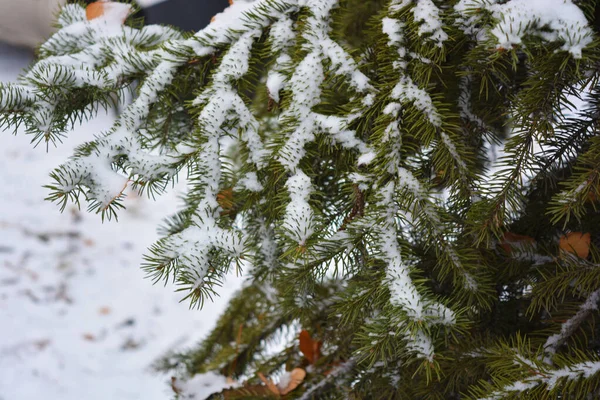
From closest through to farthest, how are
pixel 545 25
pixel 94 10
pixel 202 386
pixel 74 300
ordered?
pixel 545 25
pixel 94 10
pixel 202 386
pixel 74 300

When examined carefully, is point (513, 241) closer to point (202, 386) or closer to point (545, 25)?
point (545, 25)

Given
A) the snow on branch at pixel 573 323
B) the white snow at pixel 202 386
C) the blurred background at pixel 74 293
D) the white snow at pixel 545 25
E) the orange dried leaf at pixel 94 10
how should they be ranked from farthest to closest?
1. the blurred background at pixel 74 293
2. the white snow at pixel 202 386
3. the orange dried leaf at pixel 94 10
4. the snow on branch at pixel 573 323
5. the white snow at pixel 545 25

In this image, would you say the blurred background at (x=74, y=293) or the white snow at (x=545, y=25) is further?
the blurred background at (x=74, y=293)

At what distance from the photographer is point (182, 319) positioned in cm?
217

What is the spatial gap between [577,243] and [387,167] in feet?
0.86

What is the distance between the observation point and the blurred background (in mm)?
1873

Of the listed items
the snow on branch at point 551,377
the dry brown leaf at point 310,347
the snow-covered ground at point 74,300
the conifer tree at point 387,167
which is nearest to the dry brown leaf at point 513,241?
the conifer tree at point 387,167

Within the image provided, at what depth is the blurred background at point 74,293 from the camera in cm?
187

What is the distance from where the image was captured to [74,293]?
7.09 feet

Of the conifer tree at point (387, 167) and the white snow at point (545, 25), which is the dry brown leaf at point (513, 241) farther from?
the white snow at point (545, 25)

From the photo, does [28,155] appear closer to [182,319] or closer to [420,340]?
[182,319]

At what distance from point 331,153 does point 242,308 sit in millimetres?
526

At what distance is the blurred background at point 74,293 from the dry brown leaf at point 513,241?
49.4 inches

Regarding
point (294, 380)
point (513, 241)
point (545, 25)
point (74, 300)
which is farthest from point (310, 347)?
point (74, 300)
